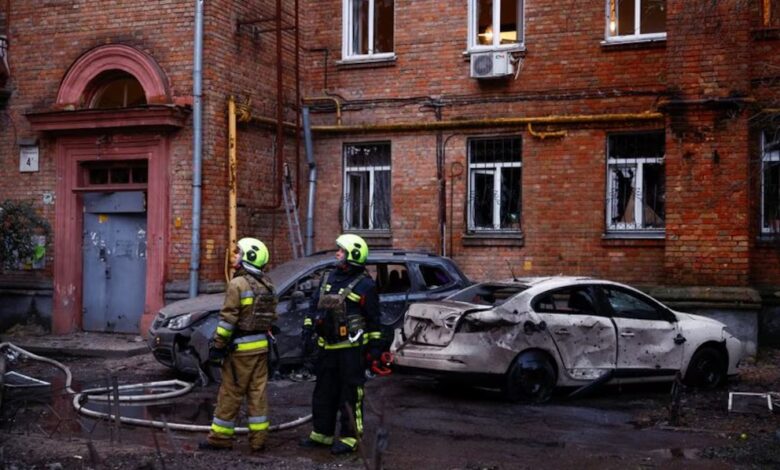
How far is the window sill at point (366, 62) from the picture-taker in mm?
16531

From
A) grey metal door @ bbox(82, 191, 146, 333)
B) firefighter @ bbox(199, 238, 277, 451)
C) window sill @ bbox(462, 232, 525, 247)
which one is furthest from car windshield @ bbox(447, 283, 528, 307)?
grey metal door @ bbox(82, 191, 146, 333)

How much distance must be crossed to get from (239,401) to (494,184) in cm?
908

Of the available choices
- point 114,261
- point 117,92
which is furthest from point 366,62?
point 114,261

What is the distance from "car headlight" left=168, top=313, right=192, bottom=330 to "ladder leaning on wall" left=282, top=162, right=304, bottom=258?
16.1 ft

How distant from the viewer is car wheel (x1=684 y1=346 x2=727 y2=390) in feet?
36.4

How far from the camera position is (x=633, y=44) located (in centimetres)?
1487

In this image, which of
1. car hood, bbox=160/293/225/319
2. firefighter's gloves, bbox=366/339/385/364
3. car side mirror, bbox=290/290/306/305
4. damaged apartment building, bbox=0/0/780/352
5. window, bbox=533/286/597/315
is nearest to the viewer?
firefighter's gloves, bbox=366/339/385/364

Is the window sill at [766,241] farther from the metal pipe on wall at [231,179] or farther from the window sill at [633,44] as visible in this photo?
the metal pipe on wall at [231,179]

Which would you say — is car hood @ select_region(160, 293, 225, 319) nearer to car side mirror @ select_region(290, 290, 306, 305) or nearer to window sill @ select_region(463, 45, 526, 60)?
car side mirror @ select_region(290, 290, 306, 305)

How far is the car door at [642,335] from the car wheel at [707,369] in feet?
1.02

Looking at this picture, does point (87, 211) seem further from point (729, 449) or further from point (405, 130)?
point (729, 449)

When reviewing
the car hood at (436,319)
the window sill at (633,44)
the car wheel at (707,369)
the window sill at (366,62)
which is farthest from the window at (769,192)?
the window sill at (366,62)

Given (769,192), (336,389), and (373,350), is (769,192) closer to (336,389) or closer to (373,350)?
(373,350)

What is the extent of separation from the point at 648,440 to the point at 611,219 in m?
7.17
